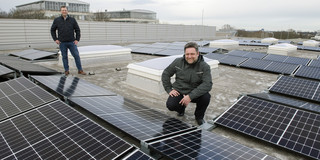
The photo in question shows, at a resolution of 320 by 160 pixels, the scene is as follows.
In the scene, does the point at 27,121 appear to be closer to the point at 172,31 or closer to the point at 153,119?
the point at 153,119

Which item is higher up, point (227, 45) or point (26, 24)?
point (26, 24)

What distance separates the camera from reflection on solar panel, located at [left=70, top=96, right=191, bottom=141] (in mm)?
3438

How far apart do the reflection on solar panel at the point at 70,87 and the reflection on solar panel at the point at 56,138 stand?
102cm

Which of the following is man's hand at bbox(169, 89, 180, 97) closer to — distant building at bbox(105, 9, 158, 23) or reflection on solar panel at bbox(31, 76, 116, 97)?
reflection on solar panel at bbox(31, 76, 116, 97)

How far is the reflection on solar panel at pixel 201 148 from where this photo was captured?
9.43 ft

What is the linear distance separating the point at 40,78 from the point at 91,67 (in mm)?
4451

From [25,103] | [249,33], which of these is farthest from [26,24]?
[249,33]

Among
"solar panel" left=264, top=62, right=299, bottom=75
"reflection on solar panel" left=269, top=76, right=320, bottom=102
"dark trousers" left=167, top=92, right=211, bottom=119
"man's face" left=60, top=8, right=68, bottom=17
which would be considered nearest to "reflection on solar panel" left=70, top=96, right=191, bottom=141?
"dark trousers" left=167, top=92, right=211, bottom=119

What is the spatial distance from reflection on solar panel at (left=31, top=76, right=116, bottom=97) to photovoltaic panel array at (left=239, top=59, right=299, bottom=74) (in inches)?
304

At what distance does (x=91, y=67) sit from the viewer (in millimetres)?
10172

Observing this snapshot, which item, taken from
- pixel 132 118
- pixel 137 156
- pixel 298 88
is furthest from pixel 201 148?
pixel 298 88

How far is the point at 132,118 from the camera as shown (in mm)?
3854

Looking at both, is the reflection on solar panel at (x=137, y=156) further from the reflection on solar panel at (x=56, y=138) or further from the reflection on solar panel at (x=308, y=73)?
the reflection on solar panel at (x=308, y=73)

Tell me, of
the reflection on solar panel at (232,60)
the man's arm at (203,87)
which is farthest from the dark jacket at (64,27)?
the reflection on solar panel at (232,60)
